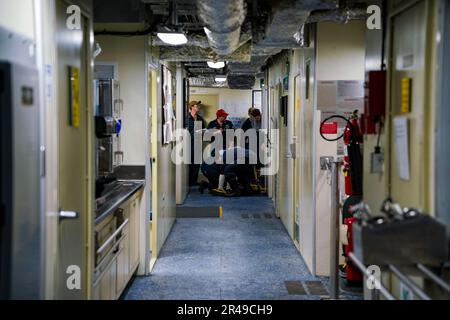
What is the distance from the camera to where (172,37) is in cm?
471

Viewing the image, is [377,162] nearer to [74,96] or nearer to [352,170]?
[352,170]

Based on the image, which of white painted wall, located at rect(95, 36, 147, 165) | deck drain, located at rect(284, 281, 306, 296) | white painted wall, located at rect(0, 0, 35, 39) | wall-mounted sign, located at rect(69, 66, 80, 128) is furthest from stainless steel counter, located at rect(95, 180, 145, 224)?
deck drain, located at rect(284, 281, 306, 296)

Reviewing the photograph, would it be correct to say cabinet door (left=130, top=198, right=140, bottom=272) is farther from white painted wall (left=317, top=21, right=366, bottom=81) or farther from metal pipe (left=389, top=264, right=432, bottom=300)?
metal pipe (left=389, top=264, right=432, bottom=300)

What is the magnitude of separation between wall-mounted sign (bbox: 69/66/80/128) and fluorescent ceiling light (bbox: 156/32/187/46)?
2.09 metres

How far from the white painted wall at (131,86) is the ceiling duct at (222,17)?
2.27 ft

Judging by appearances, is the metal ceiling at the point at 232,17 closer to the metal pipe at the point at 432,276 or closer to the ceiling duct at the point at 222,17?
the ceiling duct at the point at 222,17

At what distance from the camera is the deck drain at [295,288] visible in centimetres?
443

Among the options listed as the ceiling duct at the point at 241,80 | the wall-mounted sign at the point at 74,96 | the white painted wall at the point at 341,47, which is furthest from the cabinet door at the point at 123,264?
the ceiling duct at the point at 241,80

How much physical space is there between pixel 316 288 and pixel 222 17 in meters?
2.43

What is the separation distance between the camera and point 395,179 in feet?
8.69

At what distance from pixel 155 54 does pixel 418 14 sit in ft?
11.2

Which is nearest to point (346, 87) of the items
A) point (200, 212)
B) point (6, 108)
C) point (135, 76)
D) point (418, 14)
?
point (135, 76)

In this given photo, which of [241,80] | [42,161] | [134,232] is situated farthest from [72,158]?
[241,80]

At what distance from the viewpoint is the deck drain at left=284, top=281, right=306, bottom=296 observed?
14.5ft
